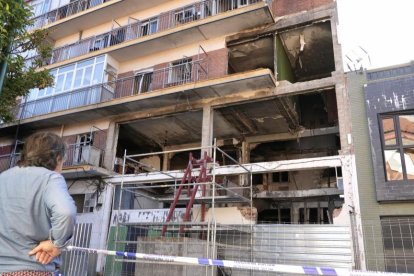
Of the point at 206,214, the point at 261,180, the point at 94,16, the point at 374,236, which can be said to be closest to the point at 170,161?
the point at 261,180

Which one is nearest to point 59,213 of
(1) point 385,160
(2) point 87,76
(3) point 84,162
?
(1) point 385,160

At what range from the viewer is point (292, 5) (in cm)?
1487

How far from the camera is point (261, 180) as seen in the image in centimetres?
1744

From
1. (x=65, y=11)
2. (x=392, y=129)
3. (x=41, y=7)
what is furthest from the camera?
(x=41, y=7)

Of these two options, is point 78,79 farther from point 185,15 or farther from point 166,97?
point 185,15

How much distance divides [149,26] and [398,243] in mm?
14197

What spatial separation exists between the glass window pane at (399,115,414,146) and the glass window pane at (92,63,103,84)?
12.5 metres

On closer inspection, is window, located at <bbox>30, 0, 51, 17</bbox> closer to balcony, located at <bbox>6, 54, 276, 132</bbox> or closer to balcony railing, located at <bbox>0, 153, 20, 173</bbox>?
balcony, located at <bbox>6, 54, 276, 132</bbox>

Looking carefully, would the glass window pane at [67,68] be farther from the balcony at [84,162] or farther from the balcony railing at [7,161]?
the balcony railing at [7,161]

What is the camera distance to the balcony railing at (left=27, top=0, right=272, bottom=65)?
15.9 metres

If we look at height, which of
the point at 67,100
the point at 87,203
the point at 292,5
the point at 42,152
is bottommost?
the point at 42,152

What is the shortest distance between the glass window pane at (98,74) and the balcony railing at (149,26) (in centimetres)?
141

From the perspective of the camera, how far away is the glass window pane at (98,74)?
1708 centimetres

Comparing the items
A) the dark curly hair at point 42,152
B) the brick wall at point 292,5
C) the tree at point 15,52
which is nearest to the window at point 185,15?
the brick wall at point 292,5
